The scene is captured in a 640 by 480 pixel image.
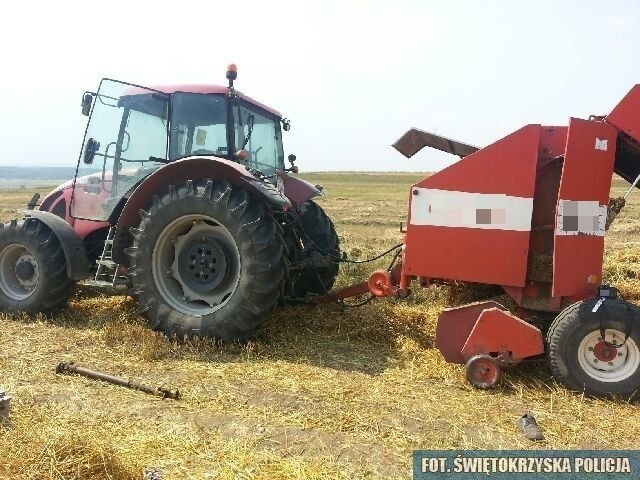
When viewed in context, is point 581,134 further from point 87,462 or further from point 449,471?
point 87,462

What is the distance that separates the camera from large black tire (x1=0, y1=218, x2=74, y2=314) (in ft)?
18.0

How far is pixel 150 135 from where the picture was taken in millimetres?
5457

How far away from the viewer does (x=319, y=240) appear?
6.42 m

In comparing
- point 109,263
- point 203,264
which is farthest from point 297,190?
point 109,263

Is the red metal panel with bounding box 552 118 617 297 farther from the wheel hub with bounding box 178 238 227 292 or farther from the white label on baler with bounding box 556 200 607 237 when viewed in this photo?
the wheel hub with bounding box 178 238 227 292

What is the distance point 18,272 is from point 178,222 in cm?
201

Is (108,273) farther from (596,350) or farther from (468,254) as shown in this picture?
(596,350)

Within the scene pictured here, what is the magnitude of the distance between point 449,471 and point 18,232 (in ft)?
15.5

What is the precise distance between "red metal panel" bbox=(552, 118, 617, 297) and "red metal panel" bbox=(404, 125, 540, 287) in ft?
0.73

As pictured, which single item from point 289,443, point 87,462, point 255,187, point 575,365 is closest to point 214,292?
point 255,187

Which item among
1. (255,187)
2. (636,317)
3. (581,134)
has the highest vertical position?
(581,134)

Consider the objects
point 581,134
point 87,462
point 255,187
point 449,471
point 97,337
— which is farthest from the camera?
point 97,337

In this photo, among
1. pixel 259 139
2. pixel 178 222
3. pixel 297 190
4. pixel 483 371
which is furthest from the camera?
pixel 297 190

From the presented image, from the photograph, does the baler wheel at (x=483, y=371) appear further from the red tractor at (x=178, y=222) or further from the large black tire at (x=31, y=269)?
the large black tire at (x=31, y=269)
